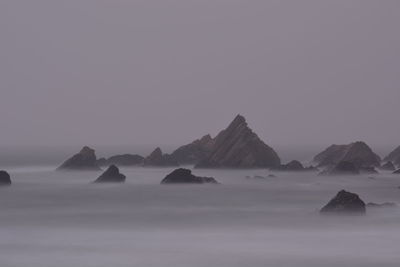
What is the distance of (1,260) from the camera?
114 feet

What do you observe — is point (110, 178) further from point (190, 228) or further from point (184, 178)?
point (190, 228)

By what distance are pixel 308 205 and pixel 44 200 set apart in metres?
24.6

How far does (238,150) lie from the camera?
126m

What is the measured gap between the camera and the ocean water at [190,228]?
3606 centimetres

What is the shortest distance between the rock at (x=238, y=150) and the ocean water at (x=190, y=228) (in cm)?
3915

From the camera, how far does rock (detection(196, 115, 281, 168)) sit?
401 ft

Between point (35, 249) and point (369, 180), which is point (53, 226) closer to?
point (35, 249)

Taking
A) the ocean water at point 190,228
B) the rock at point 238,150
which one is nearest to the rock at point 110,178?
the ocean water at point 190,228

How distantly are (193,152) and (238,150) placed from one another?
26979mm

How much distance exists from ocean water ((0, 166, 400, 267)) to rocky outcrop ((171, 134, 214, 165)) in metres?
64.3

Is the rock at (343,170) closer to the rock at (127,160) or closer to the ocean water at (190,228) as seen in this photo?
the ocean water at (190,228)


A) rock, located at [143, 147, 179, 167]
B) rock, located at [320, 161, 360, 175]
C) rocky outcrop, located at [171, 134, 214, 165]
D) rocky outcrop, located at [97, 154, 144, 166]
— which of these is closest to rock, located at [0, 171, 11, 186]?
rock, located at [320, 161, 360, 175]

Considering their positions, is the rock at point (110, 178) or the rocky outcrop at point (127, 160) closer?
the rock at point (110, 178)

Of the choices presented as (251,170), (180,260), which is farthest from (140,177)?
(180,260)
